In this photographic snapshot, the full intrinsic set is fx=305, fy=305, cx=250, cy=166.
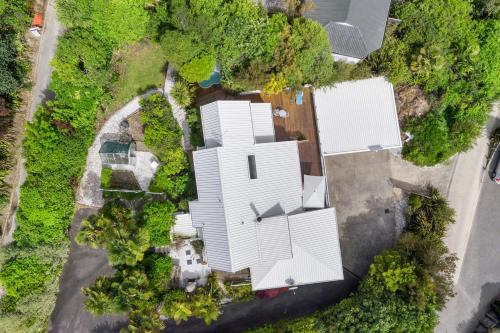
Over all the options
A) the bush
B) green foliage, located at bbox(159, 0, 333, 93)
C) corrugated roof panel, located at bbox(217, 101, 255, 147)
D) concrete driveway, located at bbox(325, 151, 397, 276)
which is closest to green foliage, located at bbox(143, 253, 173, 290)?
the bush

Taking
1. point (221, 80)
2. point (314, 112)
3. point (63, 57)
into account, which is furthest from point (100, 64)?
point (314, 112)

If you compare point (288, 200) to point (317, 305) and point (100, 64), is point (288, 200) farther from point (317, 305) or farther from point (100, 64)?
point (100, 64)

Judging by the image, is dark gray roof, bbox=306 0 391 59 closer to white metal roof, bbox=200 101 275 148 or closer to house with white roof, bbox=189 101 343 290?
house with white roof, bbox=189 101 343 290

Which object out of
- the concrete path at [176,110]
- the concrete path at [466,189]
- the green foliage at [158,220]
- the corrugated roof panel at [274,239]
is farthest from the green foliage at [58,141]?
the concrete path at [466,189]

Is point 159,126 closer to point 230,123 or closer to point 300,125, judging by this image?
point 230,123

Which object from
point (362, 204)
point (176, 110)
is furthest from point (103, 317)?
point (362, 204)

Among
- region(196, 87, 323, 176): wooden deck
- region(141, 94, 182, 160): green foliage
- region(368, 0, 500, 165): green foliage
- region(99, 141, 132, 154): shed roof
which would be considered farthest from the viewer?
region(196, 87, 323, 176): wooden deck
